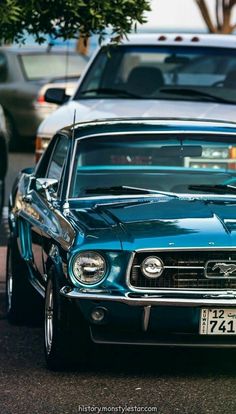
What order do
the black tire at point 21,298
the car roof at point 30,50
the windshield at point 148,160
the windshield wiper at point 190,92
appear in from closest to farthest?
the windshield at point 148,160
the black tire at point 21,298
the windshield wiper at point 190,92
the car roof at point 30,50

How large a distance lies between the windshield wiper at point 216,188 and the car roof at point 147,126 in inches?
19.2

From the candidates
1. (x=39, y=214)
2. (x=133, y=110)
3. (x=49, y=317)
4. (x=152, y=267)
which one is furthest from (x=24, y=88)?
(x=152, y=267)

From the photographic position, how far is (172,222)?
815cm

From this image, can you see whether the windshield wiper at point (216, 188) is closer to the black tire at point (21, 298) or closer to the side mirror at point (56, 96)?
the black tire at point (21, 298)

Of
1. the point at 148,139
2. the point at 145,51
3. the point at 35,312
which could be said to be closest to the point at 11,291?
the point at 35,312

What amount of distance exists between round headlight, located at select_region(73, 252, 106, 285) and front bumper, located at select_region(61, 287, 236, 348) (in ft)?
0.25

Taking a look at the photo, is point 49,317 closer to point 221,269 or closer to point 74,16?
point 221,269

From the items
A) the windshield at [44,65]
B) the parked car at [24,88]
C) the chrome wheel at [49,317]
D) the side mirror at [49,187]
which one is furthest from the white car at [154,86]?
the windshield at [44,65]

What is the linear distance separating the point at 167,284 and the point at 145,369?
0.66 meters

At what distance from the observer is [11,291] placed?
33.1ft

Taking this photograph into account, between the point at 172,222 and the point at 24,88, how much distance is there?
621 inches

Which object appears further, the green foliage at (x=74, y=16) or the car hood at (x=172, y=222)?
the green foliage at (x=74, y=16)

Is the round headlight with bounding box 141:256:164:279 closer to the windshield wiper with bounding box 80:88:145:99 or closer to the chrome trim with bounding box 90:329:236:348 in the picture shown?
the chrome trim with bounding box 90:329:236:348

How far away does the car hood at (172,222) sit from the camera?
7.89 meters
